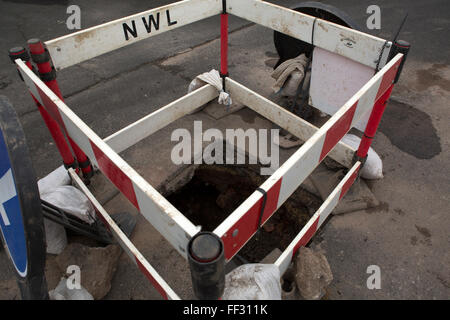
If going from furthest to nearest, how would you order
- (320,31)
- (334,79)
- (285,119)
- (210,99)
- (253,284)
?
1. (210,99)
2. (285,119)
3. (334,79)
4. (320,31)
5. (253,284)

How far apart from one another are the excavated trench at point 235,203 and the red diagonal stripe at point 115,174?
1794 mm

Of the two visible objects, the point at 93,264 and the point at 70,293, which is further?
the point at 93,264

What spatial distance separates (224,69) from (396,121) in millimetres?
2431

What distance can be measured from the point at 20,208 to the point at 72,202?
1.41 metres

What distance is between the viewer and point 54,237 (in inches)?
101

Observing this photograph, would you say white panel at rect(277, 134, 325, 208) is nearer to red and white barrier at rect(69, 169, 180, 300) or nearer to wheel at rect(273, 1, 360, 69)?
red and white barrier at rect(69, 169, 180, 300)

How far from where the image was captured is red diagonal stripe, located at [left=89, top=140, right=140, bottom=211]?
151 cm

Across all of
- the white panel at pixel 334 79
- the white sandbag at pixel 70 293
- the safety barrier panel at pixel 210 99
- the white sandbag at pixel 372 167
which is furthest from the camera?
the white sandbag at pixel 372 167

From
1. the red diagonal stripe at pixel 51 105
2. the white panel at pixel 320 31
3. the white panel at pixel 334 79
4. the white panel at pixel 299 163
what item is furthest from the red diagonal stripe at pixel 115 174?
the white panel at pixel 334 79

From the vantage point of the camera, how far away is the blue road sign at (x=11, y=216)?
4.55 ft

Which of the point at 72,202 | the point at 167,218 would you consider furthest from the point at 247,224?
the point at 72,202

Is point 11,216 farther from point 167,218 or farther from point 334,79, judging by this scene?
point 334,79

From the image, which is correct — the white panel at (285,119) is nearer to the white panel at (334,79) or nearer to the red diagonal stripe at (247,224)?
the white panel at (334,79)

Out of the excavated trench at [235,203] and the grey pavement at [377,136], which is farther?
the excavated trench at [235,203]
